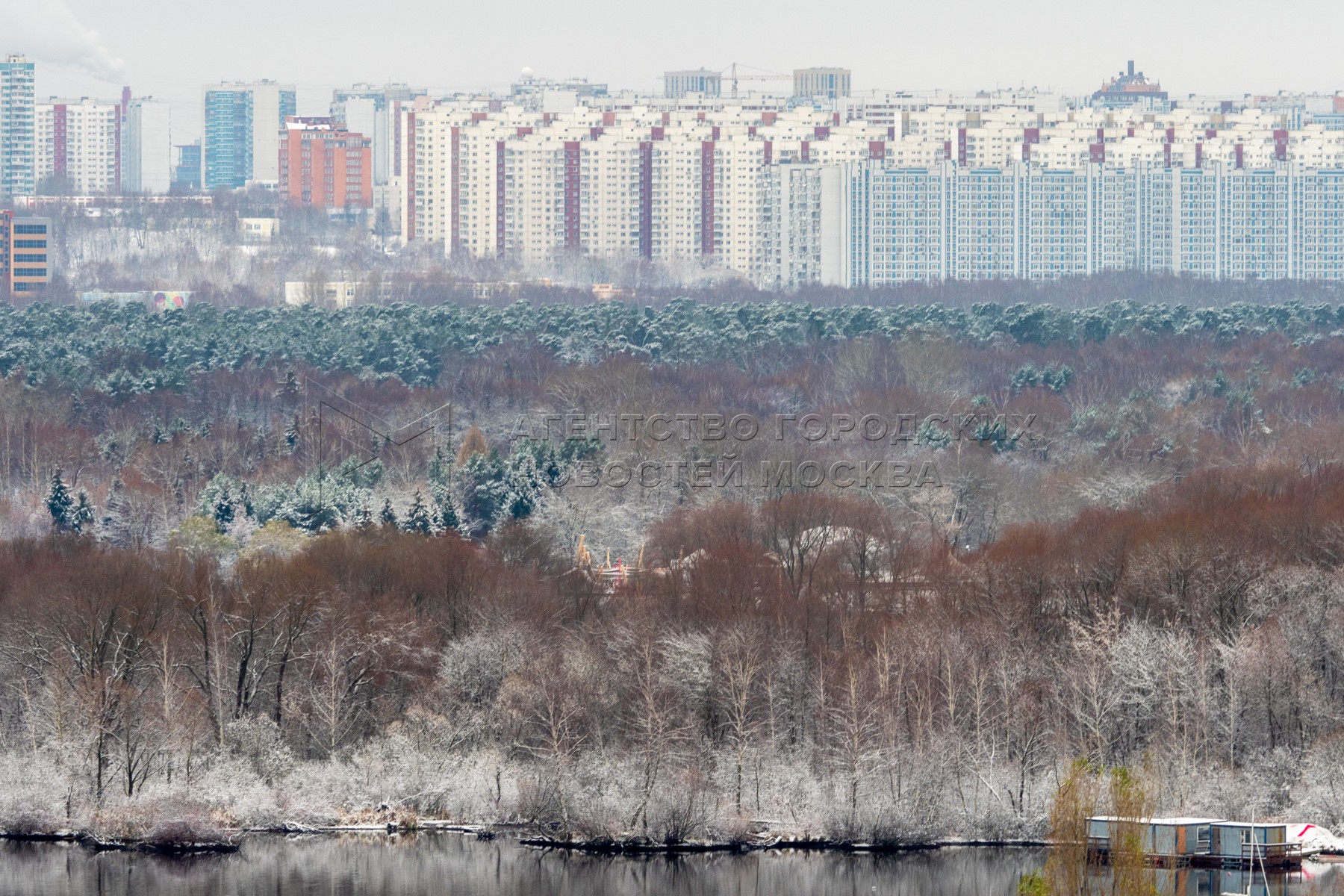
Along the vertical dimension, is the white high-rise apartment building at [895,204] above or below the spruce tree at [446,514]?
above

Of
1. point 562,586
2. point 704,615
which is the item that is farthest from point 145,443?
point 704,615

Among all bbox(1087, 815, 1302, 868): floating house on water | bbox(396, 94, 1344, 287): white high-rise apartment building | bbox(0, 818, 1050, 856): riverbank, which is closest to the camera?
bbox(1087, 815, 1302, 868): floating house on water

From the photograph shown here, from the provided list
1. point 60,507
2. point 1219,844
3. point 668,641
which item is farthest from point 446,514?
point 1219,844

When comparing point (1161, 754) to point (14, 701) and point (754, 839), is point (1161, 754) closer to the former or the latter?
point (754, 839)

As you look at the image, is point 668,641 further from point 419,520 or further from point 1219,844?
point 419,520

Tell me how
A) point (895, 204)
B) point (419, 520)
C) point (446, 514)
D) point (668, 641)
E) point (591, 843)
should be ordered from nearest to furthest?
1. point (591, 843)
2. point (668, 641)
3. point (419, 520)
4. point (446, 514)
5. point (895, 204)

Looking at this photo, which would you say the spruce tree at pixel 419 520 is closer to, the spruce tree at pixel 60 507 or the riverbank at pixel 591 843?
the spruce tree at pixel 60 507

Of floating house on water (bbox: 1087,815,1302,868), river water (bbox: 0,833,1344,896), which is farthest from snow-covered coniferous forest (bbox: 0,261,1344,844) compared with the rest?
floating house on water (bbox: 1087,815,1302,868)

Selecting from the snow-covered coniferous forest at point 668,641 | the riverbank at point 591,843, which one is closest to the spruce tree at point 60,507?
the snow-covered coniferous forest at point 668,641

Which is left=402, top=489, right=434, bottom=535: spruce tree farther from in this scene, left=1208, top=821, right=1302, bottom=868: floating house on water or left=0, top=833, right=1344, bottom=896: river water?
left=1208, top=821, right=1302, bottom=868: floating house on water
